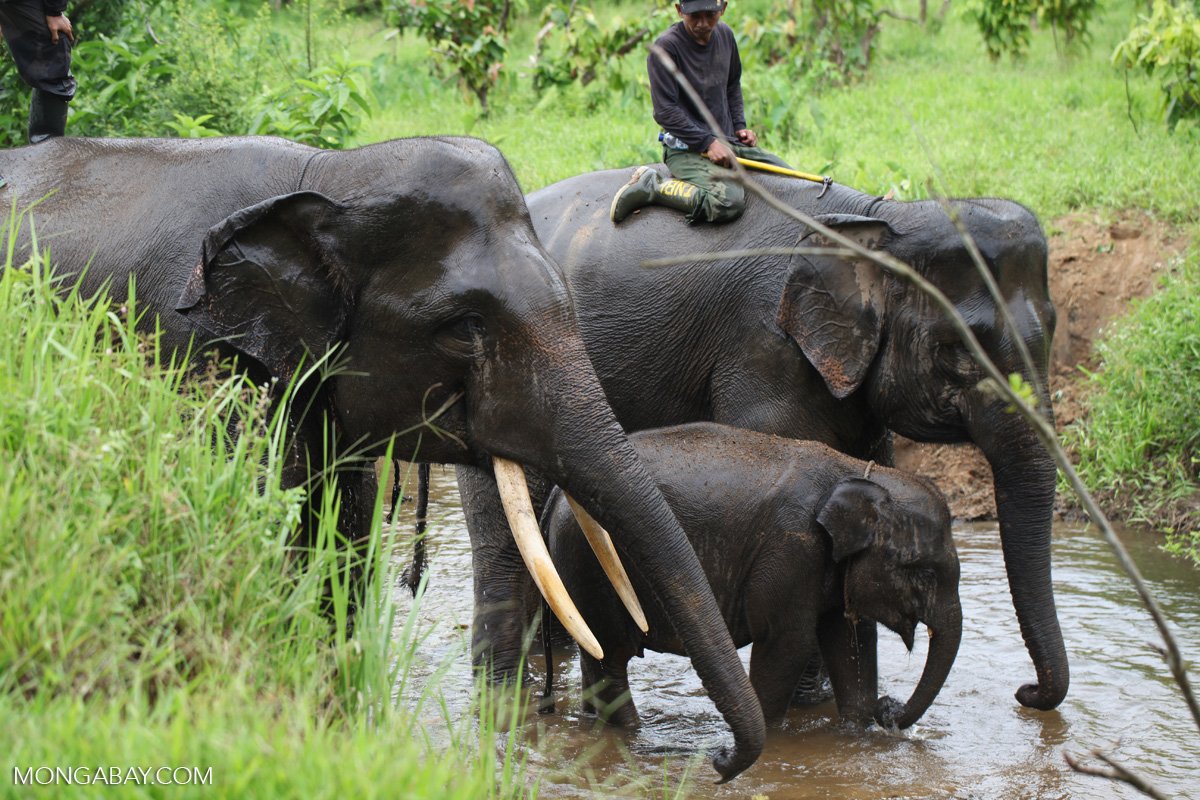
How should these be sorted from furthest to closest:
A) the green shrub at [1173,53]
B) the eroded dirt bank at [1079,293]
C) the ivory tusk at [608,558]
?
the green shrub at [1173,53] < the eroded dirt bank at [1079,293] < the ivory tusk at [608,558]

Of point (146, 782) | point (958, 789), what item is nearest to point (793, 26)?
point (958, 789)

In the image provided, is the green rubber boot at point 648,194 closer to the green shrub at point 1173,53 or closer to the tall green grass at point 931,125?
the tall green grass at point 931,125

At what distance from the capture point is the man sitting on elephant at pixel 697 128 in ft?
19.6

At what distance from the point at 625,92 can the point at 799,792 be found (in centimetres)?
929

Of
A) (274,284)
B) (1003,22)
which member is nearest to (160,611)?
(274,284)

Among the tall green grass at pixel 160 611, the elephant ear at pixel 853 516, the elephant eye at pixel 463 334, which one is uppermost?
the elephant eye at pixel 463 334

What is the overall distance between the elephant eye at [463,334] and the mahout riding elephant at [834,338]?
937 millimetres

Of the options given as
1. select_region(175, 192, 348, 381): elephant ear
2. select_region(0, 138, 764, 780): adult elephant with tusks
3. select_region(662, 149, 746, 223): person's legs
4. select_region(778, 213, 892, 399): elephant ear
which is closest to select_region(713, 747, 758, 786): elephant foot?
select_region(0, 138, 764, 780): adult elephant with tusks

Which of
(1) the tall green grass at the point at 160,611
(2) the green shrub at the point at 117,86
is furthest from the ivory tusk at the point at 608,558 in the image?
(2) the green shrub at the point at 117,86

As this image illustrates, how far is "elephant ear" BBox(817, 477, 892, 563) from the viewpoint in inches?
201

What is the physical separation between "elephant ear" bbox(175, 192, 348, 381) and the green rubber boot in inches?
85.8

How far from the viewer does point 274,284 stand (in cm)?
412

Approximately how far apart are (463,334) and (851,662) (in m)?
2.20

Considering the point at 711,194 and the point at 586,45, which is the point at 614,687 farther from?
the point at 586,45
